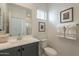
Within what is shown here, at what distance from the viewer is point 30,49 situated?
140 centimetres

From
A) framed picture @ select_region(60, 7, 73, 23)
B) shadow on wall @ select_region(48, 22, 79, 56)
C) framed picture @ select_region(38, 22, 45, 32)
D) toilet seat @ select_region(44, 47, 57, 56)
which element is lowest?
toilet seat @ select_region(44, 47, 57, 56)

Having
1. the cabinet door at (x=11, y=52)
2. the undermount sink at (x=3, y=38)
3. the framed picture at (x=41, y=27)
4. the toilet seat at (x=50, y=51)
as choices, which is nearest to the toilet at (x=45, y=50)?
the toilet seat at (x=50, y=51)

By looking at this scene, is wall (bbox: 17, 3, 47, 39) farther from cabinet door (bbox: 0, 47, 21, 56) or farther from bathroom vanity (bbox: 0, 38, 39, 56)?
cabinet door (bbox: 0, 47, 21, 56)

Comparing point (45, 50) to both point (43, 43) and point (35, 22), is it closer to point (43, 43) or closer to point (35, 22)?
point (43, 43)

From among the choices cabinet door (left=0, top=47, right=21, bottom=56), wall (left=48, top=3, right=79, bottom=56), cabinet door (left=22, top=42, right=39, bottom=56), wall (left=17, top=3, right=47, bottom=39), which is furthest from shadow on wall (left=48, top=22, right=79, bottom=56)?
cabinet door (left=0, top=47, right=21, bottom=56)

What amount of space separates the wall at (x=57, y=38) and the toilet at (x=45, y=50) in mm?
61

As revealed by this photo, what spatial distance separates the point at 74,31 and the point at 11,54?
0.92 meters

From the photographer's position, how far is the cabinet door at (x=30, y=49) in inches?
53.4

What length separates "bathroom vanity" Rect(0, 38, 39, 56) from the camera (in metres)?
1.22

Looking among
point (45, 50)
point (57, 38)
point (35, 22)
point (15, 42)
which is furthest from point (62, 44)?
point (15, 42)

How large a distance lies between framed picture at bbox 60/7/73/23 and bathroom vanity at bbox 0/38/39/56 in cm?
50

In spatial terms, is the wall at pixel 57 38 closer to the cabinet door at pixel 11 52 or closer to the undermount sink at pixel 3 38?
the cabinet door at pixel 11 52

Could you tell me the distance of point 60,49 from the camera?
54.8 inches

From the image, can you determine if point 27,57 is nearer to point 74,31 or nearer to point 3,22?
point 3,22
